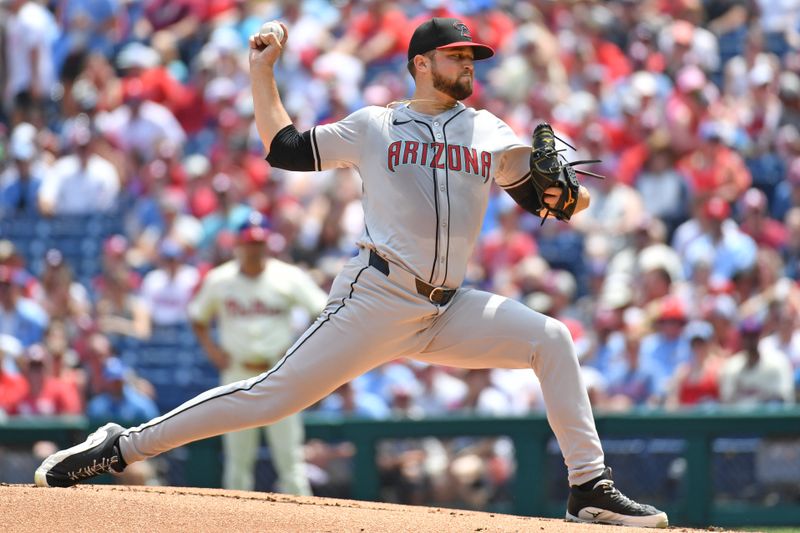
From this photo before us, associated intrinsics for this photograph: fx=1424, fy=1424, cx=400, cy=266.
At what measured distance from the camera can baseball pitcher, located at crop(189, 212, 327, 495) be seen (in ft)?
28.8

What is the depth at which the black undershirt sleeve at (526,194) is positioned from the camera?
5.48 metres

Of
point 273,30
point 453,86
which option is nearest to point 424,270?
point 453,86

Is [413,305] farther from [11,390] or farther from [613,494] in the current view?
[11,390]

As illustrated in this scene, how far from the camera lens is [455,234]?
17.3 feet

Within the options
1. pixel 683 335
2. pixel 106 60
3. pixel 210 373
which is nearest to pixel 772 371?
pixel 683 335

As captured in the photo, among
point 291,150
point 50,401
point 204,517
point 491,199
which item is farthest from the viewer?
point 491,199

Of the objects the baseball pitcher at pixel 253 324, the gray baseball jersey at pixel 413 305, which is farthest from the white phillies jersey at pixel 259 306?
the gray baseball jersey at pixel 413 305

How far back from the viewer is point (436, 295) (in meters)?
5.25

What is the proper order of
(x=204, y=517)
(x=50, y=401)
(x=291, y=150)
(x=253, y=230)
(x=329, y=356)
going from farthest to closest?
(x=50, y=401), (x=253, y=230), (x=291, y=150), (x=329, y=356), (x=204, y=517)

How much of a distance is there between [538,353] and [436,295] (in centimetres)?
44

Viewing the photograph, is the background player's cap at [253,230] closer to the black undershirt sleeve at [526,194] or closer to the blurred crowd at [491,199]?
the blurred crowd at [491,199]

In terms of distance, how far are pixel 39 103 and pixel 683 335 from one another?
303 inches

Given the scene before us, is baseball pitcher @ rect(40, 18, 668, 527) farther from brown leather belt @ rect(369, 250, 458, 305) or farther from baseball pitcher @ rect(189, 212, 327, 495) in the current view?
baseball pitcher @ rect(189, 212, 327, 495)

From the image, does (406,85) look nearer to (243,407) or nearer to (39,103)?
(39,103)
